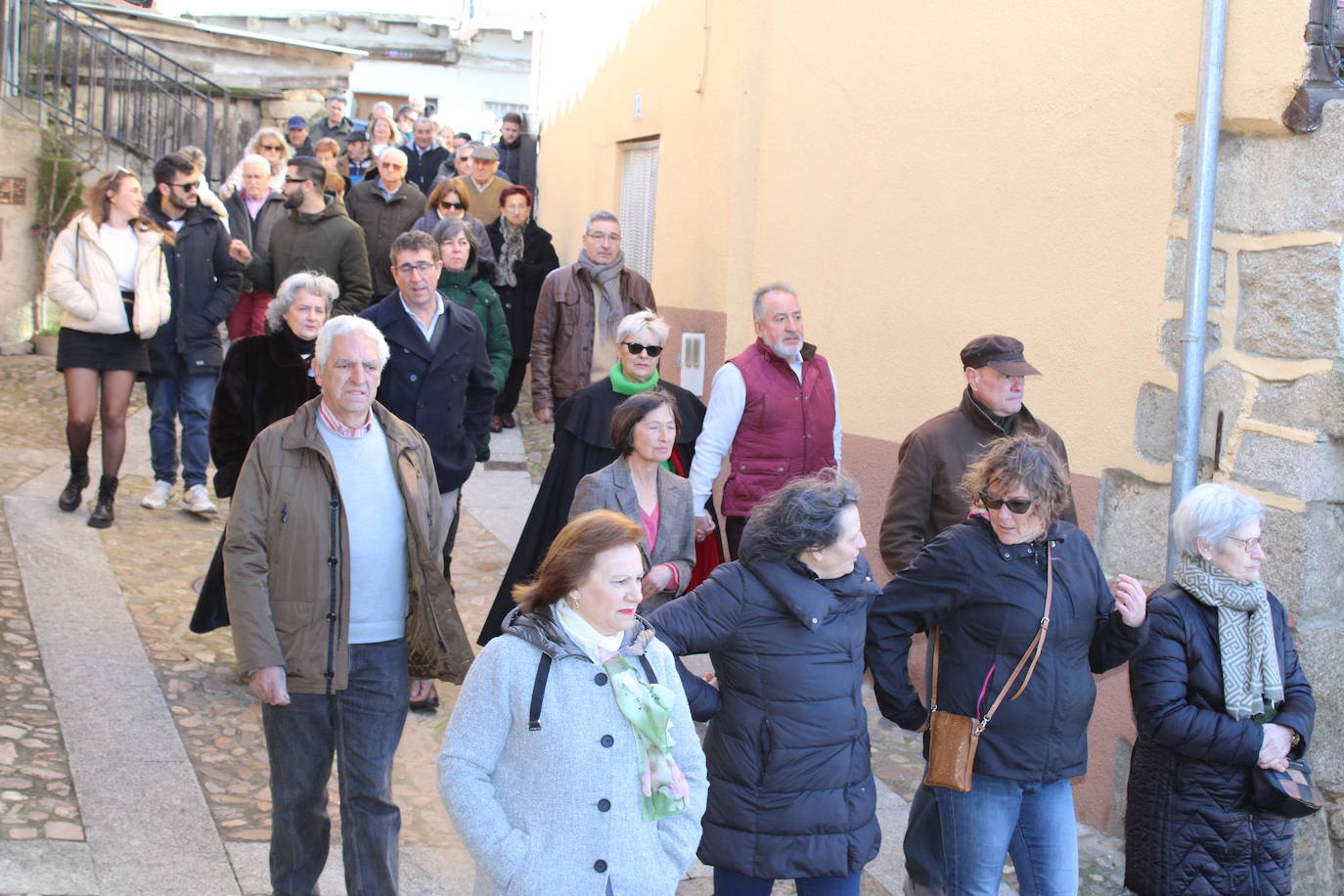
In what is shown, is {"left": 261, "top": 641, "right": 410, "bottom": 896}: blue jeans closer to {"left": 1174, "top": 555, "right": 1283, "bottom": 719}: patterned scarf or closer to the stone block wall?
{"left": 1174, "top": 555, "right": 1283, "bottom": 719}: patterned scarf

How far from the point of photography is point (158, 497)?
856 cm

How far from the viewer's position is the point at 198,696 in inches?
241

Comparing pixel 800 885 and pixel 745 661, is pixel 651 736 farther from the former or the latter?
pixel 800 885

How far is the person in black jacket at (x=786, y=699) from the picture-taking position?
3.83 meters

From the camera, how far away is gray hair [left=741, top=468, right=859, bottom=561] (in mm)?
3881

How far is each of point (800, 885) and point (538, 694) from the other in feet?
4.03

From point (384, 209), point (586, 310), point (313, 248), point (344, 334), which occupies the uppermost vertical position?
point (384, 209)

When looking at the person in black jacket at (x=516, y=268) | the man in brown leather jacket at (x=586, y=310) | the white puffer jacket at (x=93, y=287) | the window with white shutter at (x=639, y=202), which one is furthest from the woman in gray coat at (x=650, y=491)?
the person in black jacket at (x=516, y=268)

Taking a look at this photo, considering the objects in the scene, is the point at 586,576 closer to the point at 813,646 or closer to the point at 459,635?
the point at 813,646

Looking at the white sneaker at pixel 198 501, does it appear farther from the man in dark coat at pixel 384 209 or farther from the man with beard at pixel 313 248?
the man in dark coat at pixel 384 209

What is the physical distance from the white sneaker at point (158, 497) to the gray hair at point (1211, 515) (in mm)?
6203

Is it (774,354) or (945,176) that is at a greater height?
(945,176)

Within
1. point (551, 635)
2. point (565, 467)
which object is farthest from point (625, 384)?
point (551, 635)

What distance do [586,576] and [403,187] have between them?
8451mm
